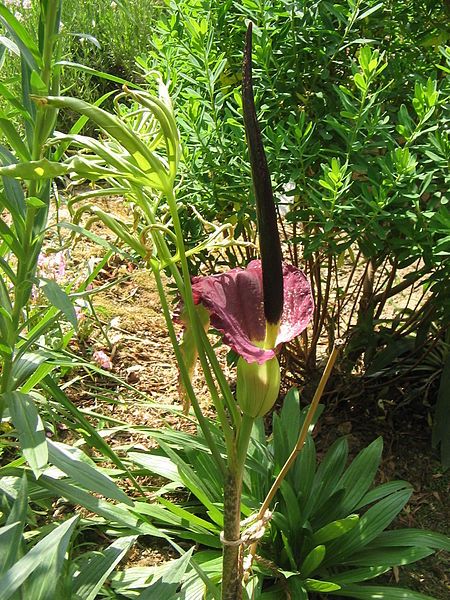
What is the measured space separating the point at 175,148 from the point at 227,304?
0.84ft

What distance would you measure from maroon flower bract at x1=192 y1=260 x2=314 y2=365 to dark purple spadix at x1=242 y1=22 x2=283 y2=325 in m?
0.05

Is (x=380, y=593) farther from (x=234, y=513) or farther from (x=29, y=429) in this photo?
(x=29, y=429)

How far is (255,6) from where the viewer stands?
1.95 metres

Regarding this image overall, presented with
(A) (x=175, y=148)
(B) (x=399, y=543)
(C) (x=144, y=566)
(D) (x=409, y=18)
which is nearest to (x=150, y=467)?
(C) (x=144, y=566)

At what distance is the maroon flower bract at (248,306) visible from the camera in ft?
4.15

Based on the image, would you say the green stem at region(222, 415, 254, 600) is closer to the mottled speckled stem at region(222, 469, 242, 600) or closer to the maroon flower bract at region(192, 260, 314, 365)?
the mottled speckled stem at region(222, 469, 242, 600)

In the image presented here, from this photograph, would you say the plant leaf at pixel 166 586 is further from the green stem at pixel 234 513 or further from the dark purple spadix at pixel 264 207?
the dark purple spadix at pixel 264 207

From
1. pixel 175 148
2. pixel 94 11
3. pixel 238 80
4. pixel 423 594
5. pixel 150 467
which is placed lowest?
pixel 423 594

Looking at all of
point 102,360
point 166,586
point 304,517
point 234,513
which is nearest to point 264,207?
point 234,513

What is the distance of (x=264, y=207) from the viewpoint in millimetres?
1182

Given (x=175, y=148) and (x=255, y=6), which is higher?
(x=255, y=6)

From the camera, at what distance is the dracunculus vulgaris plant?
1171 mm

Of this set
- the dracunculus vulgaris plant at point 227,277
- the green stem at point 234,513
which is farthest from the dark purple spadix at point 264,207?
the green stem at point 234,513

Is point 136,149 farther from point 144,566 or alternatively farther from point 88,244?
point 88,244
